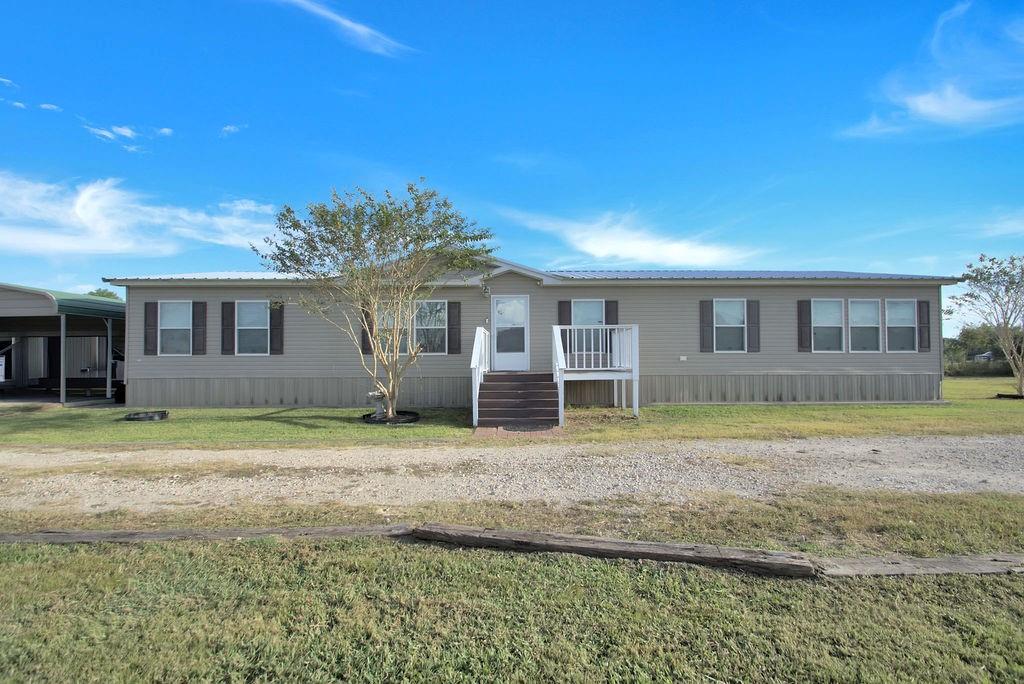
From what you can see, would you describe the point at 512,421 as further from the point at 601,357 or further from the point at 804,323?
the point at 804,323

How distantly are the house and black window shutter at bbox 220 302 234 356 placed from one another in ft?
0.08

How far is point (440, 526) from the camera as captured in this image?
12.4 feet

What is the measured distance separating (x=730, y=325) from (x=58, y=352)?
22.1 m

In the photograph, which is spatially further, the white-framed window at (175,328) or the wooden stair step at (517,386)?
the white-framed window at (175,328)

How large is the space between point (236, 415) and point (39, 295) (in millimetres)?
7258

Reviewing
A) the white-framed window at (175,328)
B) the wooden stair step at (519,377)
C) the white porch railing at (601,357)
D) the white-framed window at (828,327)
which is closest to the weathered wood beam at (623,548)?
the white porch railing at (601,357)

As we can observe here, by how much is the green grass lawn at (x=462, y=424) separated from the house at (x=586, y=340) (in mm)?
770

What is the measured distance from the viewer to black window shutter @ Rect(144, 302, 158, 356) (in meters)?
13.2

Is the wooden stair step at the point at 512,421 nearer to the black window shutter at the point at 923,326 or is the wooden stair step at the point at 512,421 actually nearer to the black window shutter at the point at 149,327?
the black window shutter at the point at 149,327

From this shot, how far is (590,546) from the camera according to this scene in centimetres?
346

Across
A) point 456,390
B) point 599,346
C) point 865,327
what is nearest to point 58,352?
point 456,390

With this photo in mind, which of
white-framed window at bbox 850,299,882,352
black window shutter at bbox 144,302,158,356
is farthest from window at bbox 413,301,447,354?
white-framed window at bbox 850,299,882,352

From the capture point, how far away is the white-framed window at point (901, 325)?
43.6ft

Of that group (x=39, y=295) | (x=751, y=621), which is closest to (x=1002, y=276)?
(x=751, y=621)
